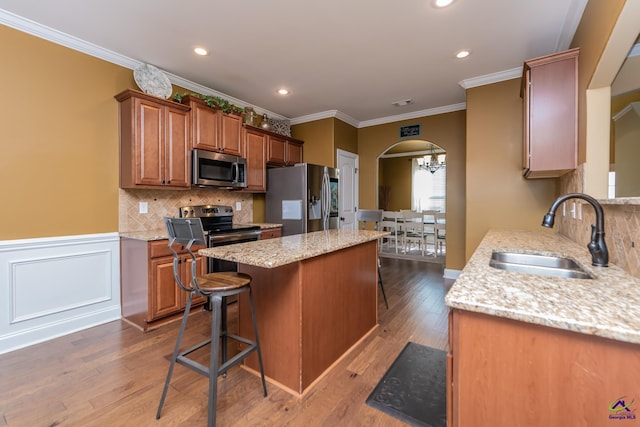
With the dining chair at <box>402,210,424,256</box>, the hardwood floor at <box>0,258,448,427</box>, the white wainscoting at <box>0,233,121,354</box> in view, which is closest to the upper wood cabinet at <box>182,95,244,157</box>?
the white wainscoting at <box>0,233,121,354</box>

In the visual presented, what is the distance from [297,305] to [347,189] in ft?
12.0

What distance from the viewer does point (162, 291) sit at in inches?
105

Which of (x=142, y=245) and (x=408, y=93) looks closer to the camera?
(x=142, y=245)

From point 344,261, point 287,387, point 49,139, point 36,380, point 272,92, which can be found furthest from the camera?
point 272,92

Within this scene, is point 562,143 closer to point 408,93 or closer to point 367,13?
point 367,13

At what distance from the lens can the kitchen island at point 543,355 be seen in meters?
0.71

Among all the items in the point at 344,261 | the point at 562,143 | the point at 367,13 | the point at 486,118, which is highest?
the point at 367,13

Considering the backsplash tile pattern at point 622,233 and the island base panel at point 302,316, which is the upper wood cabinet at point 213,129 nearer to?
the island base panel at point 302,316

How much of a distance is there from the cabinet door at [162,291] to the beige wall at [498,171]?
135 inches

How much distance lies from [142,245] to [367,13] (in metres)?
2.83

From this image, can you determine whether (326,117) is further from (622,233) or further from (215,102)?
(622,233)

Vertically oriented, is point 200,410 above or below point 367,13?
below

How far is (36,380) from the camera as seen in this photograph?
1.89 meters

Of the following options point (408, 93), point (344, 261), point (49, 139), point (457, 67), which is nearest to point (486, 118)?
point (457, 67)
